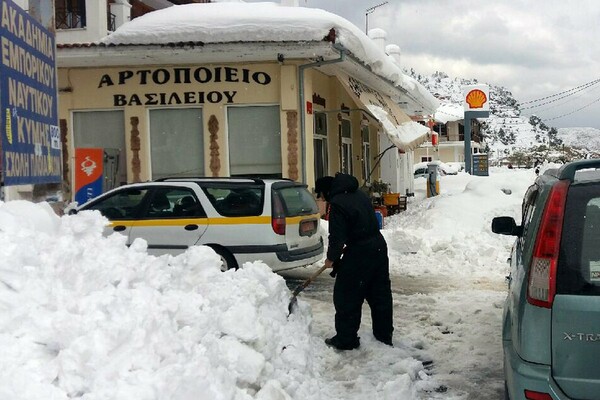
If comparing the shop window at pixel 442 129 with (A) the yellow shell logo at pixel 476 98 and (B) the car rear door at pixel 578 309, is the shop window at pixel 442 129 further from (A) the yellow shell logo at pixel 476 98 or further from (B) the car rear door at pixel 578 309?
(B) the car rear door at pixel 578 309

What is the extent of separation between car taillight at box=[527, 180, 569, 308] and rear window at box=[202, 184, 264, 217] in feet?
19.3

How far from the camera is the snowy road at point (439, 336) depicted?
535 centimetres

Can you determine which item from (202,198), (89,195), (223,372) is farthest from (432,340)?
(89,195)

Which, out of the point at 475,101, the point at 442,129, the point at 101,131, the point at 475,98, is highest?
the point at 442,129

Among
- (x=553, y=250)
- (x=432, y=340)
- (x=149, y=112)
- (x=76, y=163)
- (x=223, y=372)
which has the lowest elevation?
(x=432, y=340)

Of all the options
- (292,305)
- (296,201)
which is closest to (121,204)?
(296,201)

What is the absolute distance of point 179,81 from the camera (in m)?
14.7

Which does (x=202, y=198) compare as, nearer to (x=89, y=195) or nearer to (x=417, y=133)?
(x=89, y=195)

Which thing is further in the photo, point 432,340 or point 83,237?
point 432,340

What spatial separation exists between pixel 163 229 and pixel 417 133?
9572mm

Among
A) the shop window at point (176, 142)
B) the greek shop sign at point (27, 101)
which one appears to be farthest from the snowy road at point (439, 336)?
the shop window at point (176, 142)

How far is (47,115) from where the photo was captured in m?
6.34

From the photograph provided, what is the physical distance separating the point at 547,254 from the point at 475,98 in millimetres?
38042

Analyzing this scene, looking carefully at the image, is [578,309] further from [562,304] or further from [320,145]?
[320,145]
